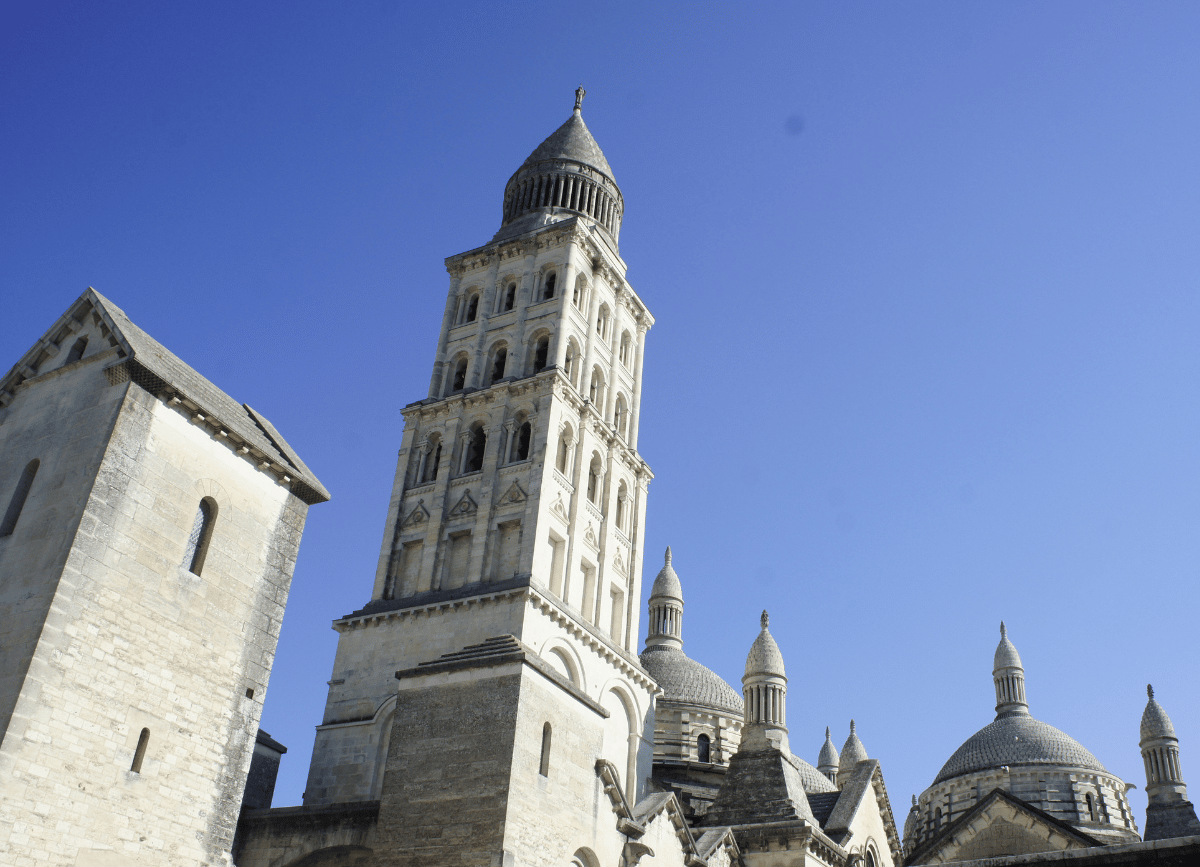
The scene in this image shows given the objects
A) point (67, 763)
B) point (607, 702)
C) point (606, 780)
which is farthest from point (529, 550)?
point (67, 763)

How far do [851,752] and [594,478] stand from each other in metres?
27.9

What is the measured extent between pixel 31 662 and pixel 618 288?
99.6 feet

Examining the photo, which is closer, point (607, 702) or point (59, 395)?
point (59, 395)

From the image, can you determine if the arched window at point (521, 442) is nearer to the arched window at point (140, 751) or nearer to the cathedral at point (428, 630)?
the cathedral at point (428, 630)

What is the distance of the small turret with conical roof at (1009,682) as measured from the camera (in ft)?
205

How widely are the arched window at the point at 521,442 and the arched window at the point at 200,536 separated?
1646 centimetres

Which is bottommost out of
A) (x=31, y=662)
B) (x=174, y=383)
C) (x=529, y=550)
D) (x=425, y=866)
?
(x=425, y=866)

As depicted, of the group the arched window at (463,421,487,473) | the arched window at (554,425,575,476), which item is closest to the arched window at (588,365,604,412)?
the arched window at (554,425,575,476)

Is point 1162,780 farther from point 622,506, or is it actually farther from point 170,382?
point 170,382

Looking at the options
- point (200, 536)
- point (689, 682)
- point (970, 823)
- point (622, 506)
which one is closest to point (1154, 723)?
point (970, 823)

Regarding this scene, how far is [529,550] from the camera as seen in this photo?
32094mm

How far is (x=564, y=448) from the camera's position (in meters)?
36.5

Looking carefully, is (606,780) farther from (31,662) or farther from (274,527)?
(31,662)

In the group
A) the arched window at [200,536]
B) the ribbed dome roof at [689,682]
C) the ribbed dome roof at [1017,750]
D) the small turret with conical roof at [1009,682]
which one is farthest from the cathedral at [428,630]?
the small turret with conical roof at [1009,682]
